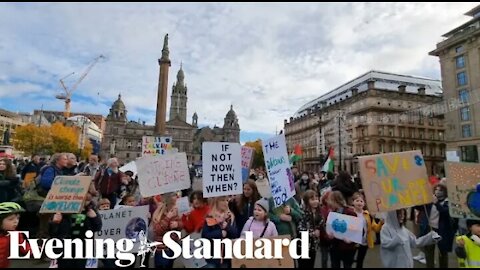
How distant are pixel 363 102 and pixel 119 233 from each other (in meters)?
55.9

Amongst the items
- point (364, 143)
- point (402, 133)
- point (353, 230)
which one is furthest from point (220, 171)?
point (402, 133)

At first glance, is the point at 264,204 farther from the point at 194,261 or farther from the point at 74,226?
the point at 74,226

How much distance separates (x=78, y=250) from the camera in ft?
14.4

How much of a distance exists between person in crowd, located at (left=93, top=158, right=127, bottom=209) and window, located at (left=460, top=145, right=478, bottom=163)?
44.1 metres

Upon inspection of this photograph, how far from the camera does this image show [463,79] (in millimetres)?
43219

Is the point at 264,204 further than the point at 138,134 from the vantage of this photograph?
No

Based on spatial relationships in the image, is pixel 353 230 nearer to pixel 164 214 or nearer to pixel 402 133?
pixel 164 214

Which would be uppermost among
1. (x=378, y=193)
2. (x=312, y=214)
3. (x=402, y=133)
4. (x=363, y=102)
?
(x=363, y=102)

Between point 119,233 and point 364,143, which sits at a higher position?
point 364,143

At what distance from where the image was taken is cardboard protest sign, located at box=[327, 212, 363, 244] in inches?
182

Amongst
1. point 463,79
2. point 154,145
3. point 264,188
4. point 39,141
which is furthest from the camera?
point 39,141

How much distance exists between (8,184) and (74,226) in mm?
3422

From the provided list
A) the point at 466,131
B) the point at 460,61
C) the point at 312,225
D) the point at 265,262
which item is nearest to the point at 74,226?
the point at 265,262

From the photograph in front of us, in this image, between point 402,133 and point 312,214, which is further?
point 402,133
